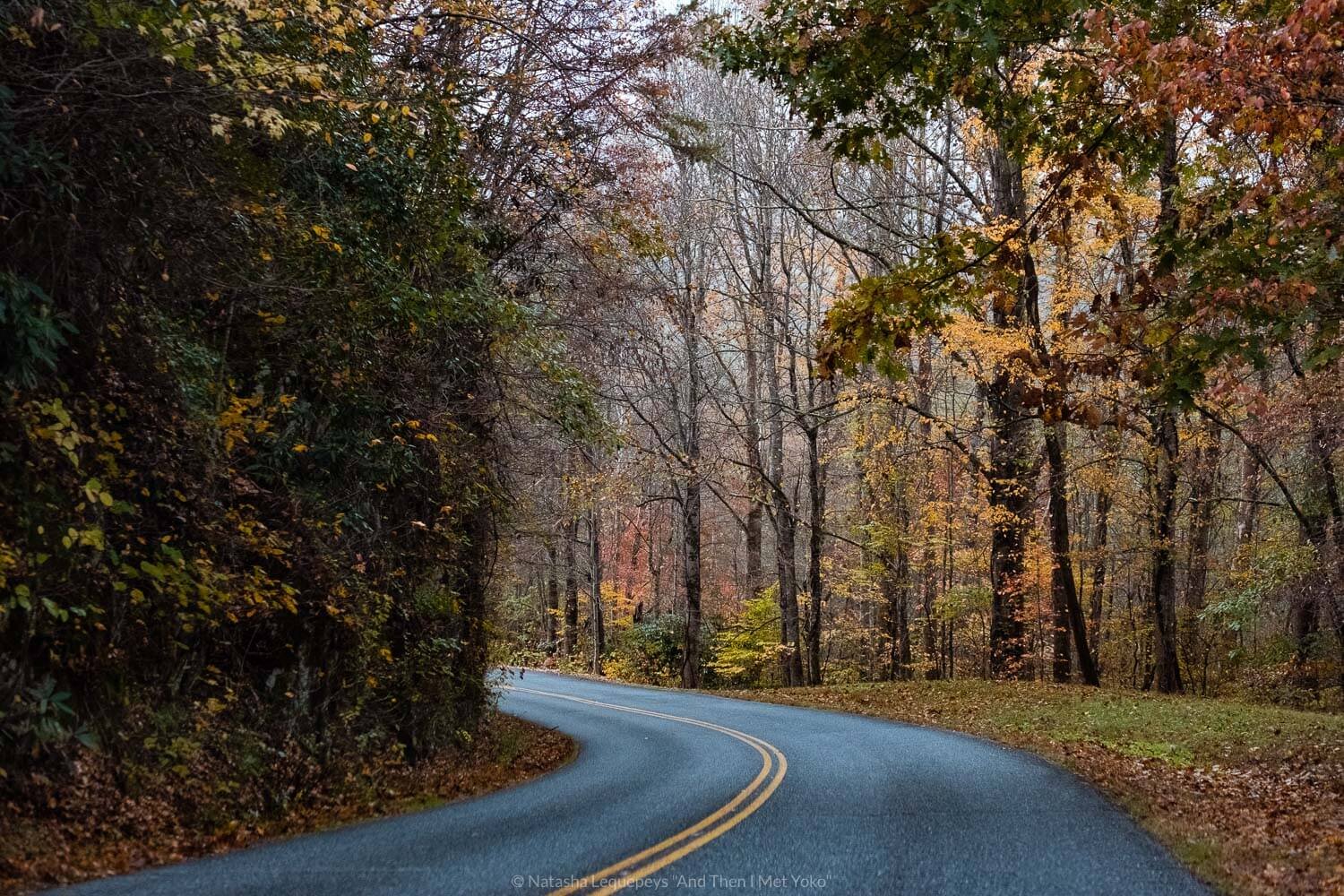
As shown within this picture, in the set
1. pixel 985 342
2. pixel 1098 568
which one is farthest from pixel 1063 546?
pixel 1098 568

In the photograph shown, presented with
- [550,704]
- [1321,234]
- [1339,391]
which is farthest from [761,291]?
[1321,234]

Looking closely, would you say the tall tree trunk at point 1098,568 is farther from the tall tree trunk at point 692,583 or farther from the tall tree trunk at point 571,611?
the tall tree trunk at point 571,611

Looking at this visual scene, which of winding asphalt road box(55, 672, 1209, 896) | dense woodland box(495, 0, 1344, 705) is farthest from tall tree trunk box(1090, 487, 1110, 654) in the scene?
winding asphalt road box(55, 672, 1209, 896)

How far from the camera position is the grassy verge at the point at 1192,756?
289 inches

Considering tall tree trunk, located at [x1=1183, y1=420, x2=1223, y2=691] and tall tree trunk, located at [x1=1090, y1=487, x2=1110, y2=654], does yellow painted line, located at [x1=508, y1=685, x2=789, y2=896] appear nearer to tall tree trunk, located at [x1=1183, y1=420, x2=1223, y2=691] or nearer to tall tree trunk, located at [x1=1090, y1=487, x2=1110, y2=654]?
tall tree trunk, located at [x1=1183, y1=420, x2=1223, y2=691]

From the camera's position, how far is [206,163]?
7.71m

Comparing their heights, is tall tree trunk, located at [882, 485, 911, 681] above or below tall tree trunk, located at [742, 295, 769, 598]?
below

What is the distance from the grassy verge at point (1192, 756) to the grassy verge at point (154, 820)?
7.32m

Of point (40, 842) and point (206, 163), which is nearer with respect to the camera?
point (40, 842)

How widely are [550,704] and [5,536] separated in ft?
53.6

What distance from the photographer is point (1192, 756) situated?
13.0 metres

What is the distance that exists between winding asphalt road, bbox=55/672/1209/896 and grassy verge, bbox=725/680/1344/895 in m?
0.52

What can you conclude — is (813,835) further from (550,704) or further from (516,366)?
(550,704)

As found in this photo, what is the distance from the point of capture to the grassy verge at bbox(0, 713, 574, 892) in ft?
21.5
